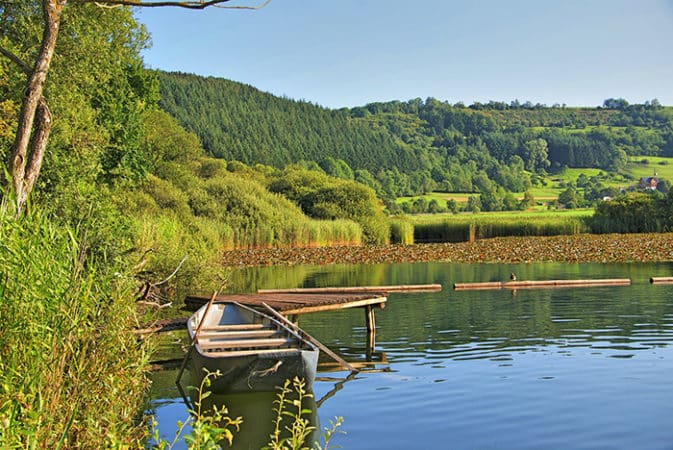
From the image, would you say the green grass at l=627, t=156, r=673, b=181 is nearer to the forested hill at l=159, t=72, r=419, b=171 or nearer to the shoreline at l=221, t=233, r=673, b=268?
the forested hill at l=159, t=72, r=419, b=171

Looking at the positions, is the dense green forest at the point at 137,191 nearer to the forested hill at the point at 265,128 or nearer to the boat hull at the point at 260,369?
the forested hill at the point at 265,128

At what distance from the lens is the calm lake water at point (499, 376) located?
962 cm

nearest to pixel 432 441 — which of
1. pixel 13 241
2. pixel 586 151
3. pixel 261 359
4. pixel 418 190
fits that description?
pixel 261 359

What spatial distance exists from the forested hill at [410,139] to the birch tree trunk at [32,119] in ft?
292

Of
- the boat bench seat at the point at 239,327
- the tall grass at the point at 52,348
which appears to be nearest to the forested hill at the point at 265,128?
the boat bench seat at the point at 239,327

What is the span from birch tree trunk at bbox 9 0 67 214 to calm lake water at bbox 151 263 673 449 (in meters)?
3.63

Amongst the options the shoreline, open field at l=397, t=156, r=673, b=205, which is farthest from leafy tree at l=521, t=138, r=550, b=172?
the shoreline

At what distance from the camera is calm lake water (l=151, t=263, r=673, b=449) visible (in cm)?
962

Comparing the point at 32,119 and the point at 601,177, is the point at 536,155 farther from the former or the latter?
the point at 32,119

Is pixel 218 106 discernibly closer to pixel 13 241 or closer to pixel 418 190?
pixel 418 190

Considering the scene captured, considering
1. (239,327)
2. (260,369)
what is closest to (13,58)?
(260,369)

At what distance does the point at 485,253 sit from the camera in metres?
37.4

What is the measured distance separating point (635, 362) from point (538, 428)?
14.8 feet

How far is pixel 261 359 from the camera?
1077cm
